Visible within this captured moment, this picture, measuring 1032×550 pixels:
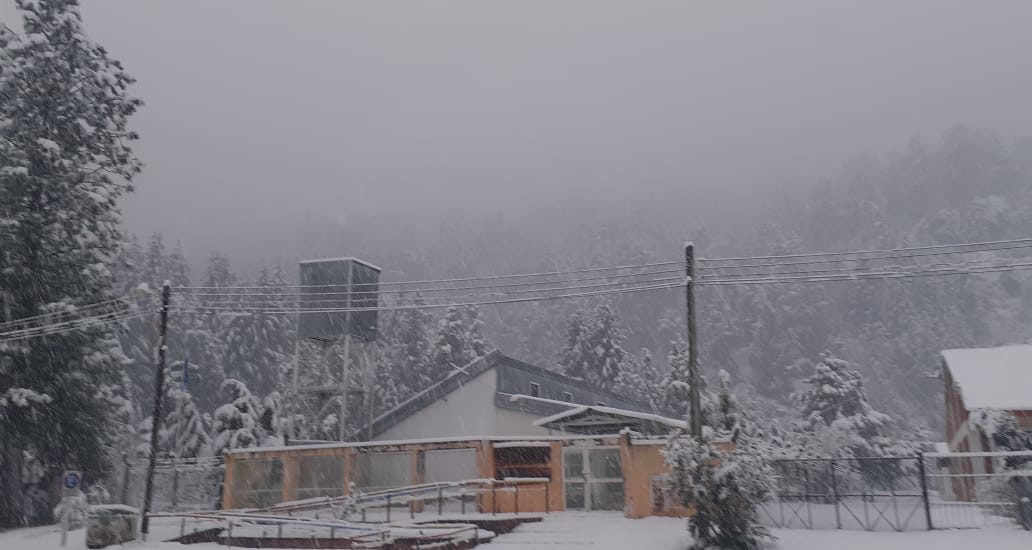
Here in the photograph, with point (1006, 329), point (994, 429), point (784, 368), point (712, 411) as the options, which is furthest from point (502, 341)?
point (994, 429)

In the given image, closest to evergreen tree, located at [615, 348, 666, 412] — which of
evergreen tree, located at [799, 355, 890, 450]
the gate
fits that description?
evergreen tree, located at [799, 355, 890, 450]

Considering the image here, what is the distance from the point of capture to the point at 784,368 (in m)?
108

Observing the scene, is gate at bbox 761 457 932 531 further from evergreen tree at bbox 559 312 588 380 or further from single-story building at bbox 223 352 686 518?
evergreen tree at bbox 559 312 588 380

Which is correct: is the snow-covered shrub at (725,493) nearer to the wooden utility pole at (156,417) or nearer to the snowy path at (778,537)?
the snowy path at (778,537)

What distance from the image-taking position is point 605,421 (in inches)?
1084

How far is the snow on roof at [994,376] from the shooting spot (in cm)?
2862

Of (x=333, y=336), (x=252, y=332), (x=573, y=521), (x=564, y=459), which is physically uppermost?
(x=252, y=332)

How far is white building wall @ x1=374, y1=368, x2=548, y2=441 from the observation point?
1316 inches

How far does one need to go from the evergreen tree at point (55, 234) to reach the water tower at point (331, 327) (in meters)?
7.76

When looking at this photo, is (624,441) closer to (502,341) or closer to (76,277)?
(76,277)

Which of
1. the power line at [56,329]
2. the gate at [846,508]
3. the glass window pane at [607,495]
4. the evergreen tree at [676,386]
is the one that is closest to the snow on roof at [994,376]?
the gate at [846,508]

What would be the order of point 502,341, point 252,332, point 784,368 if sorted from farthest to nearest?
point 502,341
point 784,368
point 252,332

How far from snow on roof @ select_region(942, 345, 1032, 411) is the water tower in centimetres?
2326

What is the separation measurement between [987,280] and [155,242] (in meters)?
115
